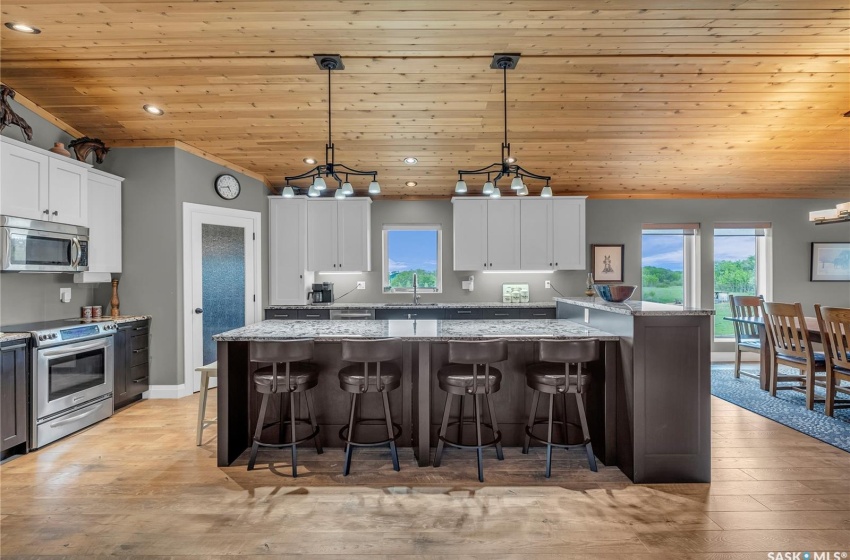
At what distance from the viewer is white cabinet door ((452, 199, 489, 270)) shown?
18.1 feet

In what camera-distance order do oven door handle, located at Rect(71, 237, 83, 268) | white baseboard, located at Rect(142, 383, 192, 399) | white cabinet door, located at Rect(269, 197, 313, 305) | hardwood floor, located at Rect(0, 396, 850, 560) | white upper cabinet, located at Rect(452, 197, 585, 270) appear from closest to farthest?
hardwood floor, located at Rect(0, 396, 850, 560)
oven door handle, located at Rect(71, 237, 83, 268)
white baseboard, located at Rect(142, 383, 192, 399)
white cabinet door, located at Rect(269, 197, 313, 305)
white upper cabinet, located at Rect(452, 197, 585, 270)

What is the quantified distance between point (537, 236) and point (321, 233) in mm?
2846

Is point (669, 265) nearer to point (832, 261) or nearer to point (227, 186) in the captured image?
point (832, 261)

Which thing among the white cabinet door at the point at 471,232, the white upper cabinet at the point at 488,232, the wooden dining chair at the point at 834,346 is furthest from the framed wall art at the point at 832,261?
the white cabinet door at the point at 471,232

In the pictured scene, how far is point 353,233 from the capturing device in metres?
5.53

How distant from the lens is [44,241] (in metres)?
3.39

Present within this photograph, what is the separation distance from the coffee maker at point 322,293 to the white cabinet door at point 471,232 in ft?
5.91

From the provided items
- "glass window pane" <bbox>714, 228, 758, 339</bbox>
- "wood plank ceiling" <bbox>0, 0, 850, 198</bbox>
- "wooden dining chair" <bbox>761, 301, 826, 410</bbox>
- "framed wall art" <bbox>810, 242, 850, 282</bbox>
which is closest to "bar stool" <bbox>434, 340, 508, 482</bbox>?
"wood plank ceiling" <bbox>0, 0, 850, 198</bbox>

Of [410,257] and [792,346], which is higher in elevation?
[410,257]

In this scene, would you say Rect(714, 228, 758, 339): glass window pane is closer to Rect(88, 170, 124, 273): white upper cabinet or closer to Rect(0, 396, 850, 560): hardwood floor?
Rect(0, 396, 850, 560): hardwood floor

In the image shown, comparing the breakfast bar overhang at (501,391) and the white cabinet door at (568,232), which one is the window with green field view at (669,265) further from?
the breakfast bar overhang at (501,391)

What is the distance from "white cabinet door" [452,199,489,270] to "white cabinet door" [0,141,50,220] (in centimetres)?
408

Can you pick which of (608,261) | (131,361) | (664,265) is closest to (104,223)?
(131,361)

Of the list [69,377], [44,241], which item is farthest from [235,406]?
[44,241]
